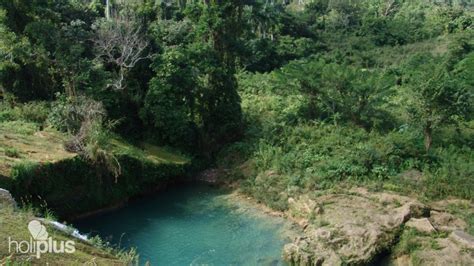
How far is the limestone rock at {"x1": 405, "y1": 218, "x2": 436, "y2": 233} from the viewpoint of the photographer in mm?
13430

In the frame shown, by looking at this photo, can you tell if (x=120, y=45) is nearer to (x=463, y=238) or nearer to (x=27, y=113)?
(x=27, y=113)

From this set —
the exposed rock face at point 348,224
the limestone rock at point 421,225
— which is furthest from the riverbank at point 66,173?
the limestone rock at point 421,225

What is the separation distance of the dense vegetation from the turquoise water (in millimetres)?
1479

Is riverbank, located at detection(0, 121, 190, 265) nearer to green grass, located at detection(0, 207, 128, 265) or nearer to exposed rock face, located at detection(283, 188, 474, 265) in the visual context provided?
green grass, located at detection(0, 207, 128, 265)

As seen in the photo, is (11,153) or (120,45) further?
(120,45)

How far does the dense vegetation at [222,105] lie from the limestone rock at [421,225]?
95.4 inches

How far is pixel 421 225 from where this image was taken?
44.6ft

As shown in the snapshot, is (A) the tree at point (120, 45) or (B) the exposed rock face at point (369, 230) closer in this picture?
(B) the exposed rock face at point (369, 230)

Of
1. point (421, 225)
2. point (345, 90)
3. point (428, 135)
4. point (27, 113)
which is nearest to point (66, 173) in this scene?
point (27, 113)

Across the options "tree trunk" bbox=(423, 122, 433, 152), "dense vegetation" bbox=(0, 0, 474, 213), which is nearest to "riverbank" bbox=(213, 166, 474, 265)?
"dense vegetation" bbox=(0, 0, 474, 213)

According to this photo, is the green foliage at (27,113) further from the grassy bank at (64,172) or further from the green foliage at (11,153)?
the green foliage at (11,153)

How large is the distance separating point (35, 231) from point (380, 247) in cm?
895

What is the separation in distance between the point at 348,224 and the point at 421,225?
2.01 metres

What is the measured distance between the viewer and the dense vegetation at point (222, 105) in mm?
16969
